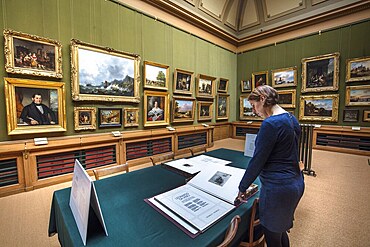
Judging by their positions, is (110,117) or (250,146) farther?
(110,117)

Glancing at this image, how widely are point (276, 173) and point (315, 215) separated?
8.16 ft

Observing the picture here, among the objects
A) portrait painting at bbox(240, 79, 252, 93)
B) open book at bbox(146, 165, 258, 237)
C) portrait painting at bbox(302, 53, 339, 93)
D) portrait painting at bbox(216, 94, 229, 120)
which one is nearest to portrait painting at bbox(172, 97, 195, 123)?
portrait painting at bbox(216, 94, 229, 120)

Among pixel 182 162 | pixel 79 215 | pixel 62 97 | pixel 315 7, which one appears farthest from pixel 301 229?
pixel 315 7

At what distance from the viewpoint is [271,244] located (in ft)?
4.75

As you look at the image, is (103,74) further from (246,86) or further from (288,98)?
(288,98)

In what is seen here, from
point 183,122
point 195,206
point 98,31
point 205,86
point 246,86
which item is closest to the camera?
point 195,206

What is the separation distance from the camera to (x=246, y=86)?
9.52m

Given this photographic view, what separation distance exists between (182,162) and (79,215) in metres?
1.51

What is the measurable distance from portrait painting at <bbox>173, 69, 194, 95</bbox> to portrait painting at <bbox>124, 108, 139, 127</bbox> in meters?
1.86

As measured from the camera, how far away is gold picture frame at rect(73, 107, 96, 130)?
14.8ft

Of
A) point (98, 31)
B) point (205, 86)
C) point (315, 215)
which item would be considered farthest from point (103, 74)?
point (315, 215)

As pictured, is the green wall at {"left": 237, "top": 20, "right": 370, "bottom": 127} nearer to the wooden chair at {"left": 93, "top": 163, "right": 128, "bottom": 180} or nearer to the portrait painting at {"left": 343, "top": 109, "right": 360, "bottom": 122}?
the portrait painting at {"left": 343, "top": 109, "right": 360, "bottom": 122}

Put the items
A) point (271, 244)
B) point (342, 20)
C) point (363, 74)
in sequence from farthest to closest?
point (342, 20), point (363, 74), point (271, 244)

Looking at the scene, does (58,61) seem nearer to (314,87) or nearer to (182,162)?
(182,162)
